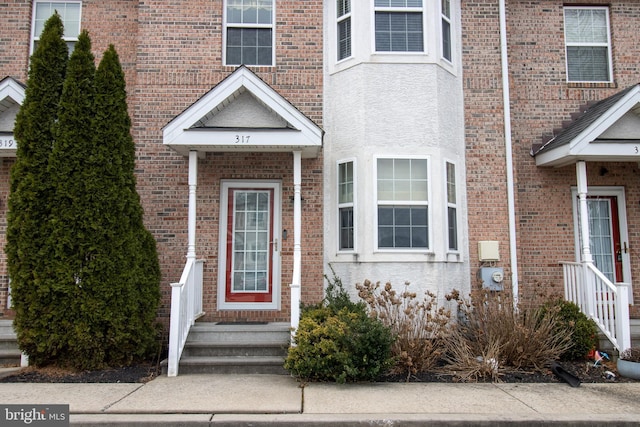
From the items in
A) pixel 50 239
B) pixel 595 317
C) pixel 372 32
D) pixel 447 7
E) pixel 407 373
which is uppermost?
pixel 447 7

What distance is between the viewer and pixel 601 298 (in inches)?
305

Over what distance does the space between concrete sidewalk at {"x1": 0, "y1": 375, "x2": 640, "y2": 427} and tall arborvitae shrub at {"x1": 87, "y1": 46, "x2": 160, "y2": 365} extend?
80 centimetres

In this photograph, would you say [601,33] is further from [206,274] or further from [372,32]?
[206,274]

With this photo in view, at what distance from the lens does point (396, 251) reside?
783 cm

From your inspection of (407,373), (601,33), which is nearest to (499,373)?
(407,373)

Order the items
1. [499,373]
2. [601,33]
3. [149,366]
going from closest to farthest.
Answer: [499,373]
[149,366]
[601,33]

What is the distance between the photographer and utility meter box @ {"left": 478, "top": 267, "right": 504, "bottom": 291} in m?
8.21

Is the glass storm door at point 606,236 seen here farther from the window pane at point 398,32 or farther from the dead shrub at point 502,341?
the window pane at point 398,32

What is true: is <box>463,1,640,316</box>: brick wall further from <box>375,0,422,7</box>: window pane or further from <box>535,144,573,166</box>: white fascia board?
<box>375,0,422,7</box>: window pane

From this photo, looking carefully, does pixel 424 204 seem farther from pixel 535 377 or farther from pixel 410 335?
pixel 535 377

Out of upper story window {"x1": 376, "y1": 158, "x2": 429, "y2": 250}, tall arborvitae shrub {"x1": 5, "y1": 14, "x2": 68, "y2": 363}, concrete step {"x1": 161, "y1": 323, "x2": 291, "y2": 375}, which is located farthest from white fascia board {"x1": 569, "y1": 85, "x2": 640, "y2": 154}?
tall arborvitae shrub {"x1": 5, "y1": 14, "x2": 68, "y2": 363}

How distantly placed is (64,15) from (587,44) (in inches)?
396

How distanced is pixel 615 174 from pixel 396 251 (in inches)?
181

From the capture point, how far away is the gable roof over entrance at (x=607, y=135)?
307 inches
